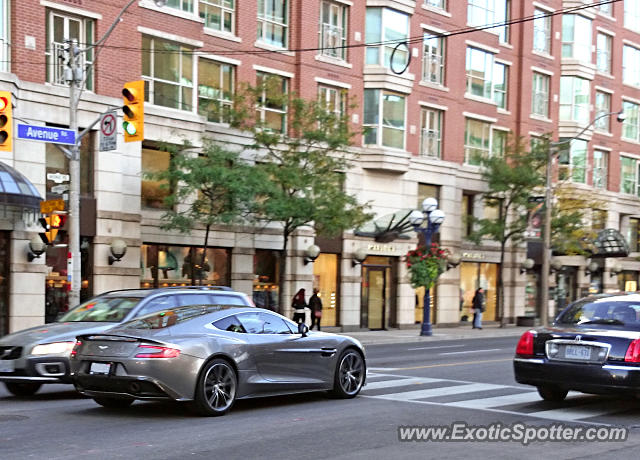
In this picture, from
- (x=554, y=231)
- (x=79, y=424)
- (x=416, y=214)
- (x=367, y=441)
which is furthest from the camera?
(x=554, y=231)

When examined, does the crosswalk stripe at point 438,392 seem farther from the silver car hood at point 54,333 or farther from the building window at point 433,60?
the building window at point 433,60

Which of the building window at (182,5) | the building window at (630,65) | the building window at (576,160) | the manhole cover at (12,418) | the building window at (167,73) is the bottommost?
the manhole cover at (12,418)

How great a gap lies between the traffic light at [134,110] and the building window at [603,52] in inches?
1374

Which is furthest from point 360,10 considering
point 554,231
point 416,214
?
point 554,231

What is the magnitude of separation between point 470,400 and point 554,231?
28.5 m

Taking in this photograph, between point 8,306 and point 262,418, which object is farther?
point 8,306

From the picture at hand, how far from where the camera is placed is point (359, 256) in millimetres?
34438

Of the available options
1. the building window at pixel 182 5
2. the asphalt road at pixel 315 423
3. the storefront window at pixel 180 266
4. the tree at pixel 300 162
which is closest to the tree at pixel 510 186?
the tree at pixel 300 162

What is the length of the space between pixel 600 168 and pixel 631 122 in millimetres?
4744

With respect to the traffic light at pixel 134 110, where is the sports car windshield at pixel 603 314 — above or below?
below

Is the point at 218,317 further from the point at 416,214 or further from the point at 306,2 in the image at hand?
the point at 306,2

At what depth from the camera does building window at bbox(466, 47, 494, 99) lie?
131ft

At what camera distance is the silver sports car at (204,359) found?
10.3 meters

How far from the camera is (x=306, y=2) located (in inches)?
1296
